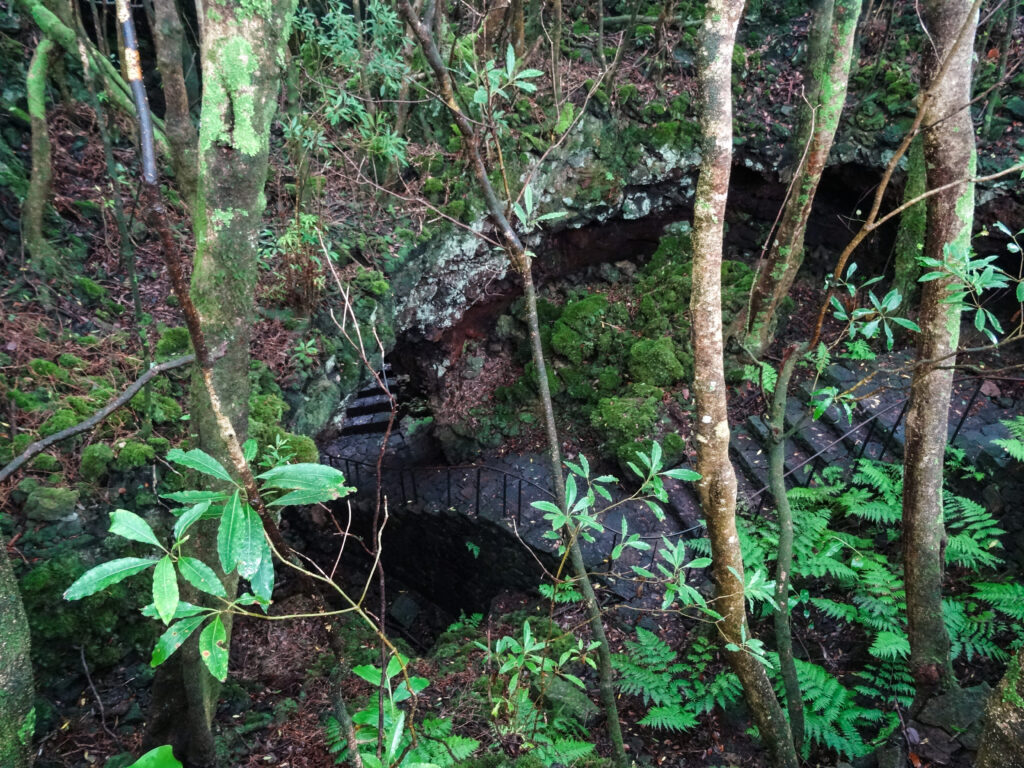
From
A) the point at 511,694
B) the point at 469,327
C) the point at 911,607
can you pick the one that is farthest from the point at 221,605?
the point at 469,327

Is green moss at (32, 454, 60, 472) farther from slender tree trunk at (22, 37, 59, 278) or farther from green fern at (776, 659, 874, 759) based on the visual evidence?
green fern at (776, 659, 874, 759)

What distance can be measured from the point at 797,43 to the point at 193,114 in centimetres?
974

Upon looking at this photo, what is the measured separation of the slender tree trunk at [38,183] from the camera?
4.78 meters

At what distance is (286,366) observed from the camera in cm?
553

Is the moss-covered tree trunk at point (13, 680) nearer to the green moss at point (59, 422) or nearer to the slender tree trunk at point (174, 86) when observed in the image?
the slender tree trunk at point (174, 86)

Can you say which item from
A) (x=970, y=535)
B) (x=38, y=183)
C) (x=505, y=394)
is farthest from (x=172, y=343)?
(x=970, y=535)

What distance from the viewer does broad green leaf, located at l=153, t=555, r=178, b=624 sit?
110 centimetres

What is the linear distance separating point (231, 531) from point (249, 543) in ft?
0.16

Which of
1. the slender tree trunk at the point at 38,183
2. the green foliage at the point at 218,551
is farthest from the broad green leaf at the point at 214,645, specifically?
the slender tree trunk at the point at 38,183

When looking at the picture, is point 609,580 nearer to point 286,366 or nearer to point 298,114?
point 286,366

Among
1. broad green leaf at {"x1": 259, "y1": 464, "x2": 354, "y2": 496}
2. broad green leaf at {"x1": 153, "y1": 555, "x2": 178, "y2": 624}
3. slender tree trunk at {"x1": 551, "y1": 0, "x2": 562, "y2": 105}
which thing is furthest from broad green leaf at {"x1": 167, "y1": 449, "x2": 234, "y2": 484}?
slender tree trunk at {"x1": 551, "y1": 0, "x2": 562, "y2": 105}

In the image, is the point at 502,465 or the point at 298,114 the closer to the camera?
the point at 298,114

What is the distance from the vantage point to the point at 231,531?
3.97 feet

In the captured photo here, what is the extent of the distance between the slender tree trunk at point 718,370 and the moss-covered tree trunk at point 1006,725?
1174 mm
